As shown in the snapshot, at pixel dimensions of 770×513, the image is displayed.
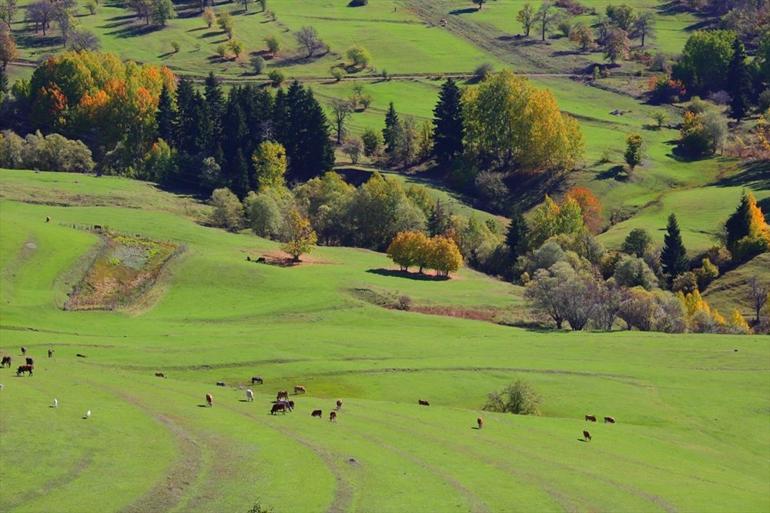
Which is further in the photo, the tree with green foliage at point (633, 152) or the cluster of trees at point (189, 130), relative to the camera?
the tree with green foliage at point (633, 152)

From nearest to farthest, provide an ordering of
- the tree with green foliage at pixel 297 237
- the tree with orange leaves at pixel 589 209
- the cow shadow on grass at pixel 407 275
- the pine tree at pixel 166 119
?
the cow shadow on grass at pixel 407 275 < the tree with green foliage at pixel 297 237 < the tree with orange leaves at pixel 589 209 < the pine tree at pixel 166 119

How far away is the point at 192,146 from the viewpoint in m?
190

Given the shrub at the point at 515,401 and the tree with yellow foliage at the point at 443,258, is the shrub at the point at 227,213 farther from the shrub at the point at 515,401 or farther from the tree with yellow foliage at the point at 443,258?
the shrub at the point at 515,401

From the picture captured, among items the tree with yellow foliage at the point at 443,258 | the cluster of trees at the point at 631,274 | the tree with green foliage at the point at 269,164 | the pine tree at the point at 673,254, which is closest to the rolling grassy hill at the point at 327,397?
the tree with yellow foliage at the point at 443,258

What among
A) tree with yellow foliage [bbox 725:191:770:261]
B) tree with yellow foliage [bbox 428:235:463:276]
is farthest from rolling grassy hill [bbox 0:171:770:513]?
tree with yellow foliage [bbox 725:191:770:261]

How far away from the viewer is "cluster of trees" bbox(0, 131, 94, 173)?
588 ft

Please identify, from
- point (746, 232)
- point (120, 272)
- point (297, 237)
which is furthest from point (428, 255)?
point (746, 232)

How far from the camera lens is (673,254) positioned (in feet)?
507

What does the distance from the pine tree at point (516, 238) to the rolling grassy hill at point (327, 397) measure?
19.8m

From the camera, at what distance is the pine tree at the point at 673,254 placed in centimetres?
15338

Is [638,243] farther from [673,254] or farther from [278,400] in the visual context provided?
[278,400]

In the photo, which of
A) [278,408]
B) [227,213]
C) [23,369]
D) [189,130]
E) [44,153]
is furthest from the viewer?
[189,130]

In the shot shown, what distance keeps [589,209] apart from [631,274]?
35.7m

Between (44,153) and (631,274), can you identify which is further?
(44,153)
